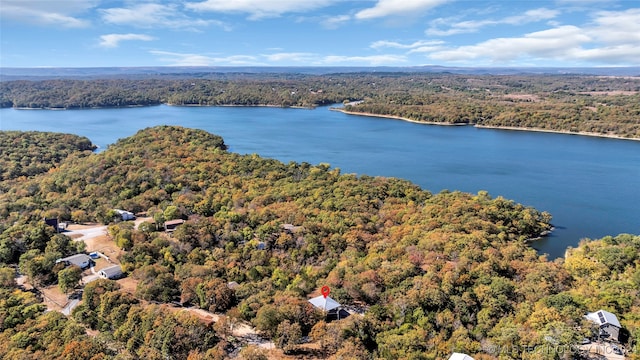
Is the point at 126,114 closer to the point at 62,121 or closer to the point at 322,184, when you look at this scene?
the point at 62,121

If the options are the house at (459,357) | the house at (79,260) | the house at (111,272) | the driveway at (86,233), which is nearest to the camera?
the house at (459,357)

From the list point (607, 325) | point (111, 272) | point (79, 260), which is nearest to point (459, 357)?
point (607, 325)

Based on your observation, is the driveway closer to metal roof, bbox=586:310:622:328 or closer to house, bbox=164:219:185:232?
house, bbox=164:219:185:232

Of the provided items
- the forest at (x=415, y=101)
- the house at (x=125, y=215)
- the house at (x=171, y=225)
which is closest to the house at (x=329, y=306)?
the house at (x=171, y=225)

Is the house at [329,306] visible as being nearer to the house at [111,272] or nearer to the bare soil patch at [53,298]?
the house at [111,272]

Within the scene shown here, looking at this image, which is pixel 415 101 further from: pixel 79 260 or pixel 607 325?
pixel 607 325
